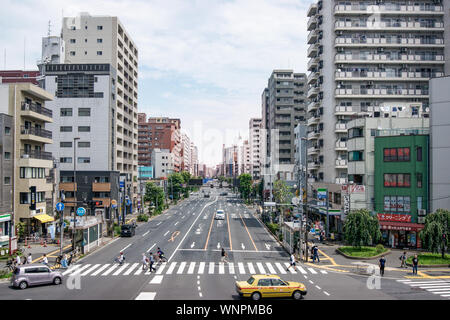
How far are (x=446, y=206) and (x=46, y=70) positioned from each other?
7474 centimetres

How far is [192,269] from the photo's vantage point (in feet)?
104

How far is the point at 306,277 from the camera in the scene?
29391mm

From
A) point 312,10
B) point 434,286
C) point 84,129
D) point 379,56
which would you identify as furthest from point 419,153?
point 84,129

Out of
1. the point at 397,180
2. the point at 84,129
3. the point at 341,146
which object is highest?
the point at 84,129

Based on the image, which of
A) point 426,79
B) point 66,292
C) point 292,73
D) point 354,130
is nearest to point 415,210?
point 354,130

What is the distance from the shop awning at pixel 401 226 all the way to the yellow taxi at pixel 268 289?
24883 millimetres

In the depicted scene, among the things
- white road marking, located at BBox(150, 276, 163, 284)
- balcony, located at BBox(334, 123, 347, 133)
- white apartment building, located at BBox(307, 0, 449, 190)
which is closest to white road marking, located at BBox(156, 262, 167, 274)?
white road marking, located at BBox(150, 276, 163, 284)

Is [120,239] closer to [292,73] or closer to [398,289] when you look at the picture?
[398,289]

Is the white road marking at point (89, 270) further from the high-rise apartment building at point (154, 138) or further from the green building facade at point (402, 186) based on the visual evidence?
the high-rise apartment building at point (154, 138)

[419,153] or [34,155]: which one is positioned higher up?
[419,153]

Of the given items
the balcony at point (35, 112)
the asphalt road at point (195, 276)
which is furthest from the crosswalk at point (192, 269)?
the balcony at point (35, 112)

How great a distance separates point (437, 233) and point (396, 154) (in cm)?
1161

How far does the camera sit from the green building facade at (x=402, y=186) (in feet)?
138

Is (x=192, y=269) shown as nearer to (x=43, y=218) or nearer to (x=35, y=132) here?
(x=43, y=218)
